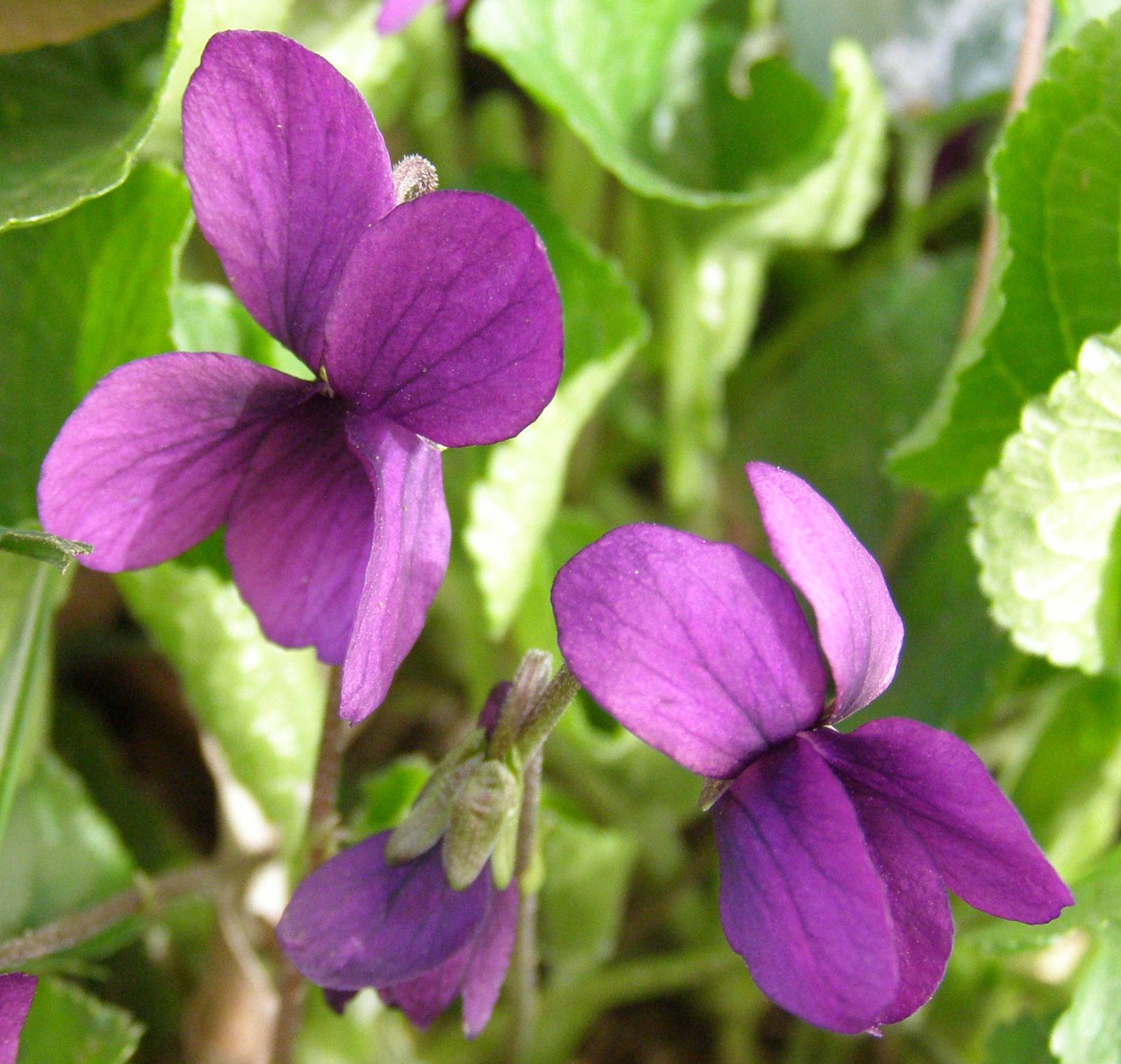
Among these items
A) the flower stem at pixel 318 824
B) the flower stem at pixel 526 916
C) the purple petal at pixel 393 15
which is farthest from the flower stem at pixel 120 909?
the purple petal at pixel 393 15

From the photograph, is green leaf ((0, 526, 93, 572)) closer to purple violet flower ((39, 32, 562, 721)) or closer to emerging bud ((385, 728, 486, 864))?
purple violet flower ((39, 32, 562, 721))

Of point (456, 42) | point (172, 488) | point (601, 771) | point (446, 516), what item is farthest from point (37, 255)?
point (456, 42)

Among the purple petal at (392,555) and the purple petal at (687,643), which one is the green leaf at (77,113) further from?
the purple petal at (687,643)

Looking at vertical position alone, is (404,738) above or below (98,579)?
below

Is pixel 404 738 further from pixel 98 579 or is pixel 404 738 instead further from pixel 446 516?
pixel 446 516

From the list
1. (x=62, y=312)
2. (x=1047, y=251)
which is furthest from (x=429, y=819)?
(x=1047, y=251)

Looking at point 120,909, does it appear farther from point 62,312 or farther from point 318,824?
point 62,312

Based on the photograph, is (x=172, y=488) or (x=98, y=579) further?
(x=98, y=579)
